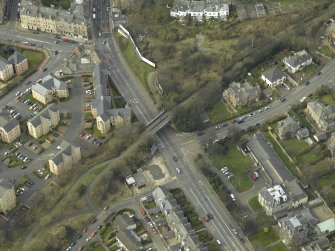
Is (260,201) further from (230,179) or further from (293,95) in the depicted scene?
(293,95)

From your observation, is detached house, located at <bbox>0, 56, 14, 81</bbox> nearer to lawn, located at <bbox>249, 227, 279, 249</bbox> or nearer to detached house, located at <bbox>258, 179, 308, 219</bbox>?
detached house, located at <bbox>258, 179, 308, 219</bbox>

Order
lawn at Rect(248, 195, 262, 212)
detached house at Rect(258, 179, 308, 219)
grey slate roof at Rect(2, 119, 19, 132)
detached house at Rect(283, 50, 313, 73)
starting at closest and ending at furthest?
detached house at Rect(258, 179, 308, 219) < lawn at Rect(248, 195, 262, 212) < grey slate roof at Rect(2, 119, 19, 132) < detached house at Rect(283, 50, 313, 73)

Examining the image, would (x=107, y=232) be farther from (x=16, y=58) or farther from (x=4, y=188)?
(x=16, y=58)

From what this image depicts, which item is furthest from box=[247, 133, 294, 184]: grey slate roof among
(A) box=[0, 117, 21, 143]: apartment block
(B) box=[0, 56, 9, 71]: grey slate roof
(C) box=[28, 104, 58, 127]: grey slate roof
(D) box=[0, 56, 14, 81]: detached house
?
(B) box=[0, 56, 9, 71]: grey slate roof

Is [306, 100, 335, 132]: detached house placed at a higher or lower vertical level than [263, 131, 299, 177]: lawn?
higher

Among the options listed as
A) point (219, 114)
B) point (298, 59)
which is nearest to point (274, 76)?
point (298, 59)

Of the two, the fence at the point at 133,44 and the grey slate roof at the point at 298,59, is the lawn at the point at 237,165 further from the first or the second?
the fence at the point at 133,44

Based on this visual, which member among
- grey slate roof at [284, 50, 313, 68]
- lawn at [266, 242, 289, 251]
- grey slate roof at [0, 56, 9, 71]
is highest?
grey slate roof at [284, 50, 313, 68]
